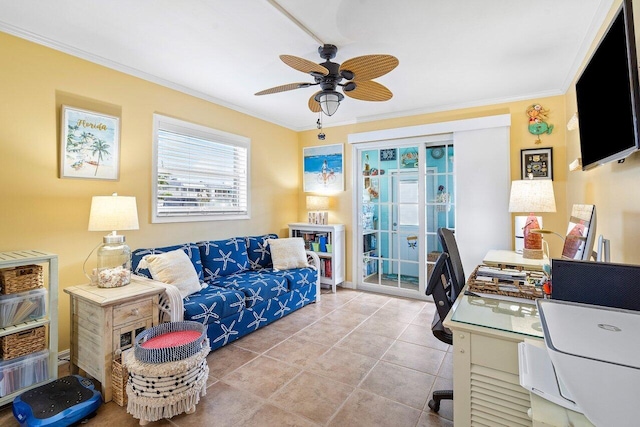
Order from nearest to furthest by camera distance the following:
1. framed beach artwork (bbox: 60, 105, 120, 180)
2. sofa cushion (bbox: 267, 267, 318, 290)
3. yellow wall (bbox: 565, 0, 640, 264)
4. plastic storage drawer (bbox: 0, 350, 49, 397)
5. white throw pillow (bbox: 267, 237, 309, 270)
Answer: yellow wall (bbox: 565, 0, 640, 264) < plastic storage drawer (bbox: 0, 350, 49, 397) < framed beach artwork (bbox: 60, 105, 120, 180) < sofa cushion (bbox: 267, 267, 318, 290) < white throw pillow (bbox: 267, 237, 309, 270)

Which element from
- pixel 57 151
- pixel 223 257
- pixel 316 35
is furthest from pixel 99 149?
pixel 316 35

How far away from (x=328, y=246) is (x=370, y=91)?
2570mm

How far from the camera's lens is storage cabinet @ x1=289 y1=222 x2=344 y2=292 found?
4504 mm

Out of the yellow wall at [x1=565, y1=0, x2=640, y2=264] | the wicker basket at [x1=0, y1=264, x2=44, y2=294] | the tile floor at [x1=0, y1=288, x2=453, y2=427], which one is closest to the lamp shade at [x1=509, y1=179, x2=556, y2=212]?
the yellow wall at [x1=565, y1=0, x2=640, y2=264]

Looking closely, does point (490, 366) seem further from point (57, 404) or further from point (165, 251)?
point (165, 251)

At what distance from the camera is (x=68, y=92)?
250 cm

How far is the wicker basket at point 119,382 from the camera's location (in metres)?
1.96

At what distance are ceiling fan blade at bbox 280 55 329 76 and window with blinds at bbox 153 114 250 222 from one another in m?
1.84

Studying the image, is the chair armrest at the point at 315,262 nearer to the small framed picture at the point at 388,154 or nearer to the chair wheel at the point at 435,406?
the small framed picture at the point at 388,154

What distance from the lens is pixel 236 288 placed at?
3049mm

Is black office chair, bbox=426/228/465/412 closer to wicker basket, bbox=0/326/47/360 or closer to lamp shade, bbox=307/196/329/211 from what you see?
wicker basket, bbox=0/326/47/360

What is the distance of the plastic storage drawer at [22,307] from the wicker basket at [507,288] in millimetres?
2786

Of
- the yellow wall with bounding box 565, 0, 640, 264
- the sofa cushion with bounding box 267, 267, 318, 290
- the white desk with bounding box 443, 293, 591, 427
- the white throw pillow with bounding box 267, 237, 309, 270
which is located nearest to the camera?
the white desk with bounding box 443, 293, 591, 427

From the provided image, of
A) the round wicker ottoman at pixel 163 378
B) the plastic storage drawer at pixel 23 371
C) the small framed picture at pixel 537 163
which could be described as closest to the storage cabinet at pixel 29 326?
the plastic storage drawer at pixel 23 371
